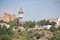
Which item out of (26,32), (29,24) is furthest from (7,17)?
(26,32)

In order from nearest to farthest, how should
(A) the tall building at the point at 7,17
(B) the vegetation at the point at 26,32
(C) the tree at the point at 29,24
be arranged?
(B) the vegetation at the point at 26,32
(C) the tree at the point at 29,24
(A) the tall building at the point at 7,17

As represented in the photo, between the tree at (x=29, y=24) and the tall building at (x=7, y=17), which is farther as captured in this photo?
the tall building at (x=7, y=17)

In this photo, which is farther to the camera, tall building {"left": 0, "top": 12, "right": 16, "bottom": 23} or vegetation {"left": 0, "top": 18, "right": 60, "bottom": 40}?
tall building {"left": 0, "top": 12, "right": 16, "bottom": 23}

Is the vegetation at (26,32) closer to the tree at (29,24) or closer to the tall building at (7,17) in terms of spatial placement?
the tree at (29,24)

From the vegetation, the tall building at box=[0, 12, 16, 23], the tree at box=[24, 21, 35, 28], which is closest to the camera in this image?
the vegetation

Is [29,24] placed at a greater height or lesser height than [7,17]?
lesser

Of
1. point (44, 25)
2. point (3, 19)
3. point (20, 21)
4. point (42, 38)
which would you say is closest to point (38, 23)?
point (44, 25)

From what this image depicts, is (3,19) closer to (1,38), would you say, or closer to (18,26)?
(18,26)

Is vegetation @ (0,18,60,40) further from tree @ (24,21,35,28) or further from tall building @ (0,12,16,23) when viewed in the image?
tall building @ (0,12,16,23)

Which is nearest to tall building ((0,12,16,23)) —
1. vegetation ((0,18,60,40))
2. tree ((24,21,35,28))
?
vegetation ((0,18,60,40))

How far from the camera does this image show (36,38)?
1290 cm

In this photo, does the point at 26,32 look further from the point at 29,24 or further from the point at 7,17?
the point at 7,17

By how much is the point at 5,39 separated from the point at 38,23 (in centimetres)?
831

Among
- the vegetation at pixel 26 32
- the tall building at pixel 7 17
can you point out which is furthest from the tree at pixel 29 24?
the tall building at pixel 7 17
